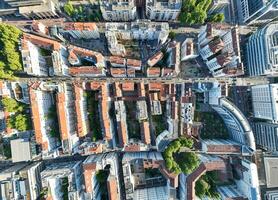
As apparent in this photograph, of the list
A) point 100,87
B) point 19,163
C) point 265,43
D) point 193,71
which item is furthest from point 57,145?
point 265,43

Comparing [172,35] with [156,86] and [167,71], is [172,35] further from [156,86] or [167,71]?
[156,86]

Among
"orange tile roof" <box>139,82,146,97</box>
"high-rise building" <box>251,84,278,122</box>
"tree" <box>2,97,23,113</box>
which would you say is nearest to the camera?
"high-rise building" <box>251,84,278,122</box>

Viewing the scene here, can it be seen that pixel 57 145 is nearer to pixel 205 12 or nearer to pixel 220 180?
pixel 220 180

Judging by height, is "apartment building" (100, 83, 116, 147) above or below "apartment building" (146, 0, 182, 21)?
below

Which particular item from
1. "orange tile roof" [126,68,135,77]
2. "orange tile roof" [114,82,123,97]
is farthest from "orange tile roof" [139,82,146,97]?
"orange tile roof" [114,82,123,97]

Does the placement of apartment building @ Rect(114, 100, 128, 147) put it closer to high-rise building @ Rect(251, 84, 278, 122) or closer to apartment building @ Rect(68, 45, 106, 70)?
apartment building @ Rect(68, 45, 106, 70)

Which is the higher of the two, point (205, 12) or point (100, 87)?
point (205, 12)

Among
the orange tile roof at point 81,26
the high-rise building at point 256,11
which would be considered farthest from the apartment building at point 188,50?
the orange tile roof at point 81,26
